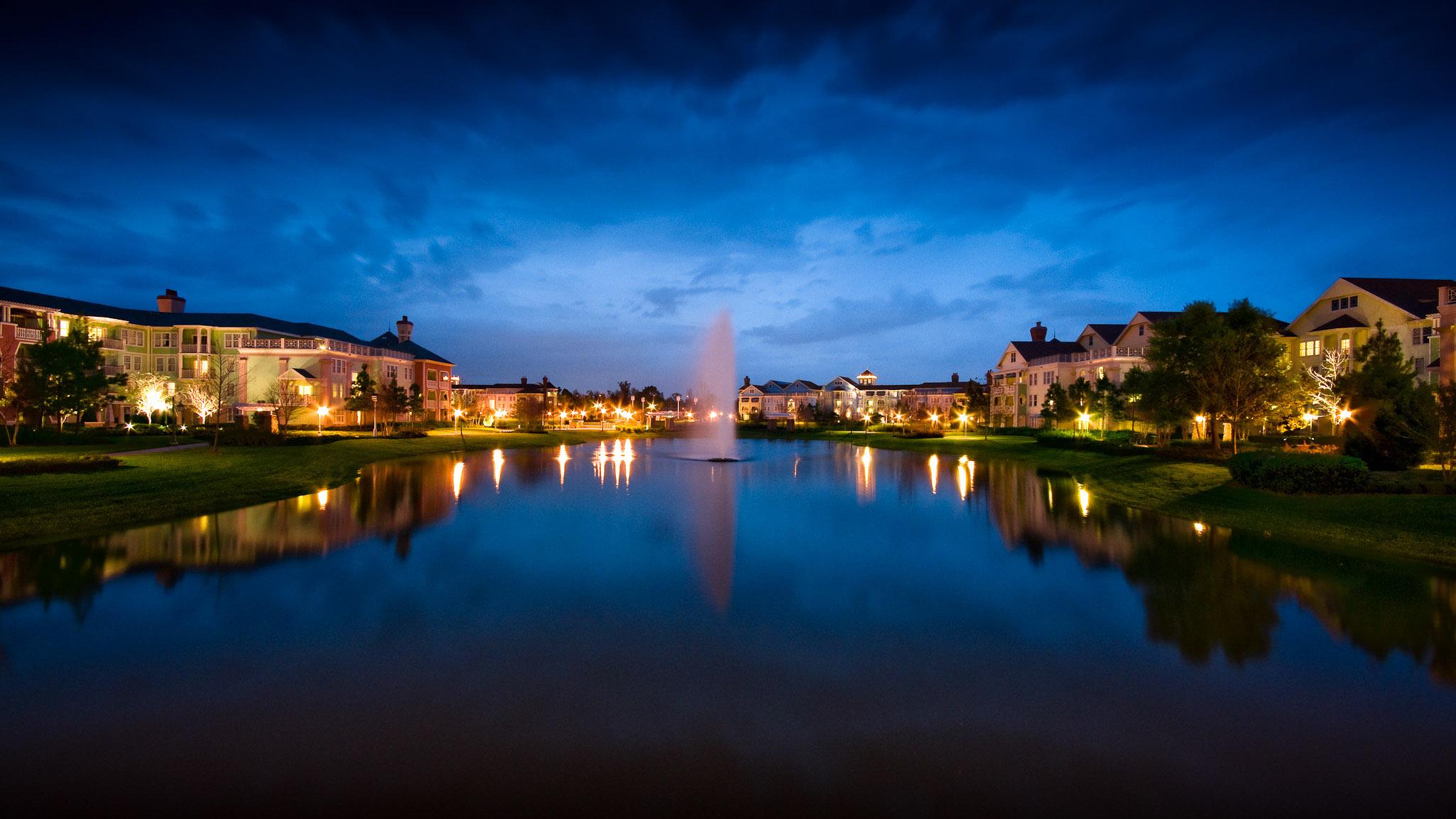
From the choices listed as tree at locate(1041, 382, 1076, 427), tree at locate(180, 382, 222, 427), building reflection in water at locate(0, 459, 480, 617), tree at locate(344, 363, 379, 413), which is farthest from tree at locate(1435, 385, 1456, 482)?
tree at locate(344, 363, 379, 413)

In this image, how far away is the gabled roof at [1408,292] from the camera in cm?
4209

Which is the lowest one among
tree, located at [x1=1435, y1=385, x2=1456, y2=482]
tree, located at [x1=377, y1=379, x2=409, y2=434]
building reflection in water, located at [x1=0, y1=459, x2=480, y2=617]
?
building reflection in water, located at [x1=0, y1=459, x2=480, y2=617]

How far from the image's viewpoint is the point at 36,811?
5480mm

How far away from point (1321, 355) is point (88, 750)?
65.0 metres

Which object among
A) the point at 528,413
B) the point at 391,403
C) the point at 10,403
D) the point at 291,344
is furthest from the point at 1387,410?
the point at 291,344

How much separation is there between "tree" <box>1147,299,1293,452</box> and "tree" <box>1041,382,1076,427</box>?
69.6 ft

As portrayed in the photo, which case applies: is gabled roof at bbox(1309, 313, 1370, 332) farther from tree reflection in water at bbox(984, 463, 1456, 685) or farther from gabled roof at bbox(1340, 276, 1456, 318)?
tree reflection in water at bbox(984, 463, 1456, 685)

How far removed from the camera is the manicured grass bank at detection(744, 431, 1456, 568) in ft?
51.7

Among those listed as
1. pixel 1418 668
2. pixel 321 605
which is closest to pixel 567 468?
pixel 321 605

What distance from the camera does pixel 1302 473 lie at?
69.5ft

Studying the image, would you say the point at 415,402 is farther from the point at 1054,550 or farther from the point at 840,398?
the point at 840,398

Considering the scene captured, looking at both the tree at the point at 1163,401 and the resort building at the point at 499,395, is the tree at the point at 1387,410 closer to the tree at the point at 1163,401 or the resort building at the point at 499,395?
the tree at the point at 1163,401

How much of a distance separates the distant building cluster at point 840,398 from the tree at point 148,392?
81.9 m

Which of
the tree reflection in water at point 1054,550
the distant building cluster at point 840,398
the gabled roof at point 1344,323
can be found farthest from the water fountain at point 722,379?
the distant building cluster at point 840,398
